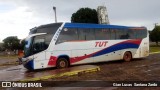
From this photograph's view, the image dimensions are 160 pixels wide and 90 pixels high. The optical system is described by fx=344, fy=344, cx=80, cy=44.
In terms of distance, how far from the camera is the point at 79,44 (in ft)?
81.4

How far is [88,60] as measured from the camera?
25656mm

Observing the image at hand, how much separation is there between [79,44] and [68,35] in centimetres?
134

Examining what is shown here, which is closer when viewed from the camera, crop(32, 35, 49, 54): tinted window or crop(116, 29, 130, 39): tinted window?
crop(32, 35, 49, 54): tinted window

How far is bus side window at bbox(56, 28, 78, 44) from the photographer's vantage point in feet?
76.8

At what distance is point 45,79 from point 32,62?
17.1 feet

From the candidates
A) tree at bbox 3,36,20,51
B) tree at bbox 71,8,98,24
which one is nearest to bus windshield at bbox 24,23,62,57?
tree at bbox 71,8,98,24

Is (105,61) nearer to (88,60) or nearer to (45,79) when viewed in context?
(88,60)

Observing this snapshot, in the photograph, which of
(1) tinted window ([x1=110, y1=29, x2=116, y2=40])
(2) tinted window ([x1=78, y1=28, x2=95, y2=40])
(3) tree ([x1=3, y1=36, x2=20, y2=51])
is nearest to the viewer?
(2) tinted window ([x1=78, y1=28, x2=95, y2=40])

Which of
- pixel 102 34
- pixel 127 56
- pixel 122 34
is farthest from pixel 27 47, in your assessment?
pixel 127 56

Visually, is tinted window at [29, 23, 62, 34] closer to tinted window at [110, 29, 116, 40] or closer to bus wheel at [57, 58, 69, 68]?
bus wheel at [57, 58, 69, 68]

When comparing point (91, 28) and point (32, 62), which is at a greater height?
point (91, 28)

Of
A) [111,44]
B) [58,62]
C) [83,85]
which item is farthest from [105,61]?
[83,85]

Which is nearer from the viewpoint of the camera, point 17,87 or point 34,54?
point 17,87

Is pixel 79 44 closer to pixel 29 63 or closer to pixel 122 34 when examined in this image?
pixel 29 63
